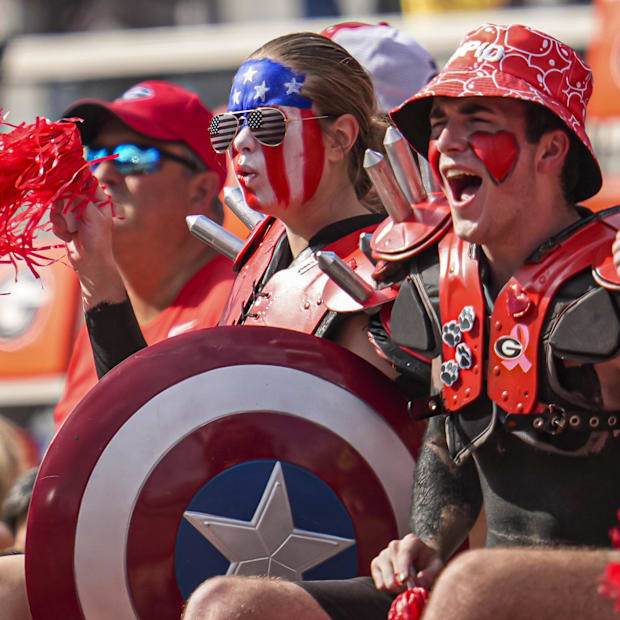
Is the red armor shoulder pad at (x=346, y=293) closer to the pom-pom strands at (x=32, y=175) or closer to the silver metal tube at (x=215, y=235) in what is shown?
the silver metal tube at (x=215, y=235)

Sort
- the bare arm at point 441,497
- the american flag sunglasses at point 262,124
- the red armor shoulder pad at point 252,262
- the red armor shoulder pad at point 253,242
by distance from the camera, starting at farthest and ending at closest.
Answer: the red armor shoulder pad at point 253,242, the red armor shoulder pad at point 252,262, the american flag sunglasses at point 262,124, the bare arm at point 441,497

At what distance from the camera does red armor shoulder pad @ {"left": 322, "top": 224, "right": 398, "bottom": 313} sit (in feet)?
9.96

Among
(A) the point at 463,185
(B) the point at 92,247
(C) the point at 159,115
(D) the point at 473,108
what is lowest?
(C) the point at 159,115

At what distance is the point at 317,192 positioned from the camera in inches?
133

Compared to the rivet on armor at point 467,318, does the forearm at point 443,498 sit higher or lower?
lower

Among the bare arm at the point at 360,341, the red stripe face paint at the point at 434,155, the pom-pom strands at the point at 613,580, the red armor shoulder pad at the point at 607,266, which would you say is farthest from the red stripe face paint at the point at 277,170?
the pom-pom strands at the point at 613,580

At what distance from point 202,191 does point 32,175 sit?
1396 mm

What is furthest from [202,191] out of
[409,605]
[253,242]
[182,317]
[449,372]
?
[409,605]

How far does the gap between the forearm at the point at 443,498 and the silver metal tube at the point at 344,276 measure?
34 cm

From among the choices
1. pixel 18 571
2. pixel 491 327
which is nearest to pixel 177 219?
pixel 18 571

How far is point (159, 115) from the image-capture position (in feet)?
14.4

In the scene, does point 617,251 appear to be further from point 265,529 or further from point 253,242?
point 253,242

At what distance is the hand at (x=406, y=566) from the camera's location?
260cm

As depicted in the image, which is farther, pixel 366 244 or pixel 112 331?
pixel 112 331
